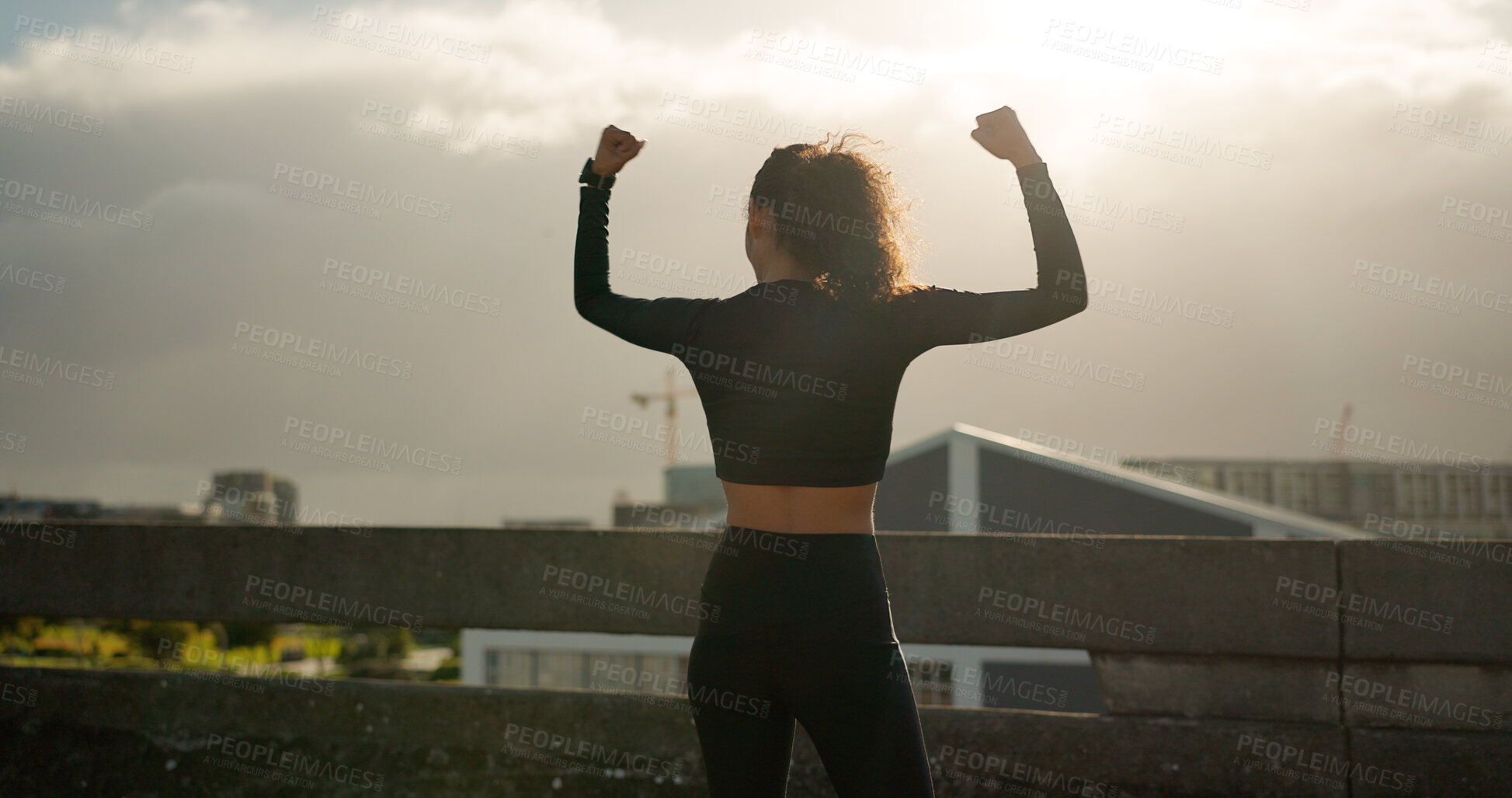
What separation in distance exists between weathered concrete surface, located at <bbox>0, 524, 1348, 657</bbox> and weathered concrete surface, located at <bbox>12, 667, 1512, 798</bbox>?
1.04 ft

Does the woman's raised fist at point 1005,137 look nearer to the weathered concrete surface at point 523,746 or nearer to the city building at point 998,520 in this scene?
the weathered concrete surface at point 523,746

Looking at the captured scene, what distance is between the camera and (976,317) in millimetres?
2258

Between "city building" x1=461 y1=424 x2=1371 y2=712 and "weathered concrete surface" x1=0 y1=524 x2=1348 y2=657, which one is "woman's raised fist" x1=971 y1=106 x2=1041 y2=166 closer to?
"weathered concrete surface" x1=0 y1=524 x2=1348 y2=657

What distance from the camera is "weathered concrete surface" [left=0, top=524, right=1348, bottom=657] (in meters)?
4.17

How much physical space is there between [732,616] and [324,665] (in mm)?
66305

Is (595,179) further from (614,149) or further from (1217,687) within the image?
(1217,687)

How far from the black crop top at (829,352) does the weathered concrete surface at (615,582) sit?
6.98 feet

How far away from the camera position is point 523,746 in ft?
15.3

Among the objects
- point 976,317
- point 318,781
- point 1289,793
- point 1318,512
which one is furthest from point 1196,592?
point 1318,512

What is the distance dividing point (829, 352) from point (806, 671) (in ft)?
2.17

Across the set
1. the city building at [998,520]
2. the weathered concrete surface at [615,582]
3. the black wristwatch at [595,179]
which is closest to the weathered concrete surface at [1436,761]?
the weathered concrete surface at [615,582]

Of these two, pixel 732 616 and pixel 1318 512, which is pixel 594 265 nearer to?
pixel 732 616

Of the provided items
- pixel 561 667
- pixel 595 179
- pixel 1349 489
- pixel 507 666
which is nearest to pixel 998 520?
pixel 561 667

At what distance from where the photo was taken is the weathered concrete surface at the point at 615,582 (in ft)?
13.7
